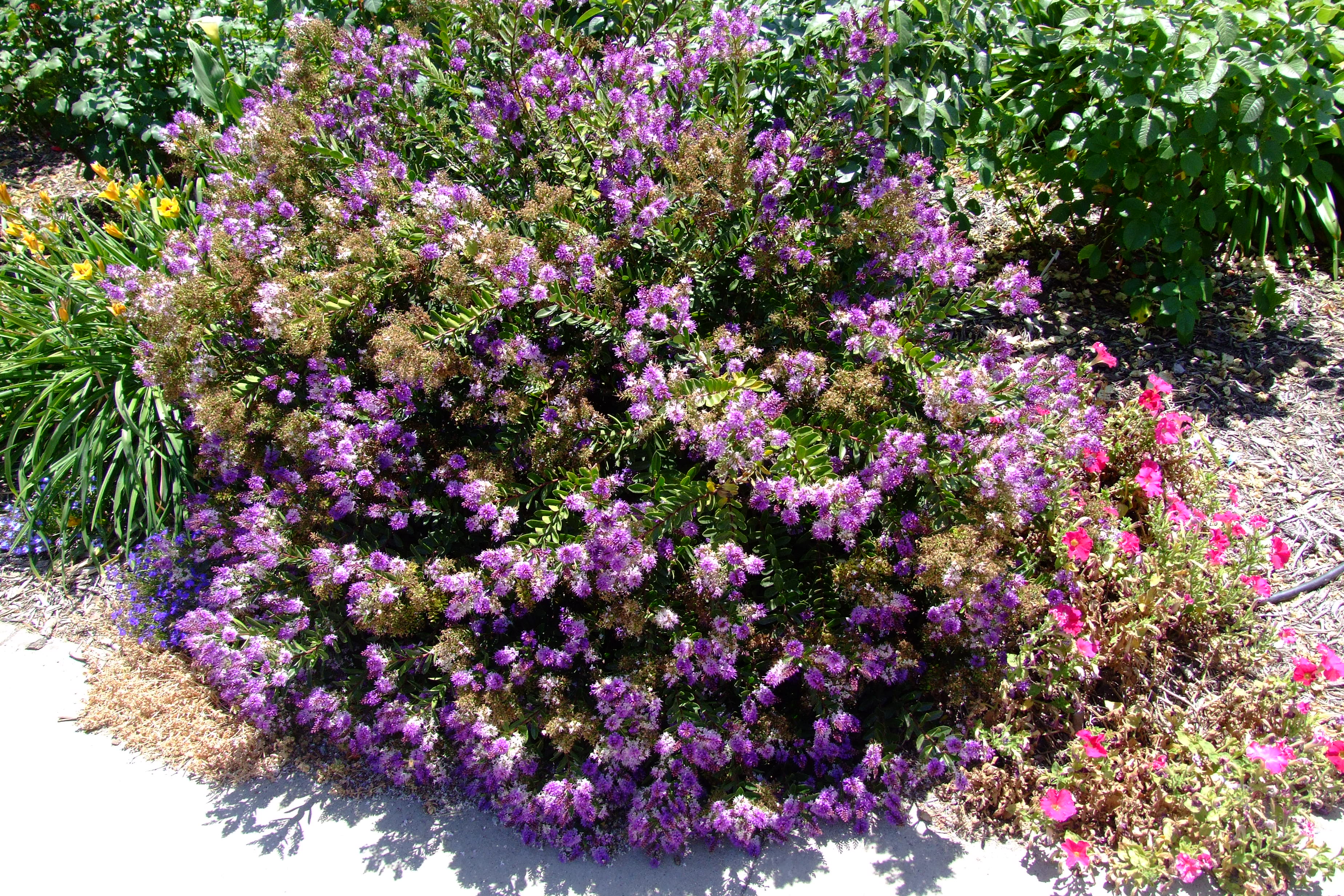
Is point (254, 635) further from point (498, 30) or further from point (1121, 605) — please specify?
point (1121, 605)

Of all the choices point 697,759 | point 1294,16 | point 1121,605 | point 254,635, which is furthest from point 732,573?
point 1294,16

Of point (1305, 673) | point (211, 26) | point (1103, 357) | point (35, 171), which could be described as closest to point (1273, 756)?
point (1305, 673)

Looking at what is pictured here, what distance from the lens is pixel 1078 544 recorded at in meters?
2.75

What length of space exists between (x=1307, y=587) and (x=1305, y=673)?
57 cm

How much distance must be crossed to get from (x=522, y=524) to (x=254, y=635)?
96 cm

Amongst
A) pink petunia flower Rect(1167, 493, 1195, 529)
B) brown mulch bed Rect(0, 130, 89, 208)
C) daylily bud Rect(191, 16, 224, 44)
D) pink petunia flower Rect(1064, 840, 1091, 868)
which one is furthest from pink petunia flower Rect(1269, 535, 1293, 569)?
brown mulch bed Rect(0, 130, 89, 208)

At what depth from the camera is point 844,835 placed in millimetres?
2607

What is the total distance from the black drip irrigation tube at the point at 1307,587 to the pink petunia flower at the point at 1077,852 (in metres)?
1.17

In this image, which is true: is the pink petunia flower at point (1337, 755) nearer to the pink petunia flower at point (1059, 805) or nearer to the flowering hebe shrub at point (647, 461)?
the flowering hebe shrub at point (647, 461)

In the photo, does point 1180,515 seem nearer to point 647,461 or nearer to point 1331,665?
point 1331,665

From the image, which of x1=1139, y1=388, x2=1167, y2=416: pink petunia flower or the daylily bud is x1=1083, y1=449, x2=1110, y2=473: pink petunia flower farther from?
the daylily bud

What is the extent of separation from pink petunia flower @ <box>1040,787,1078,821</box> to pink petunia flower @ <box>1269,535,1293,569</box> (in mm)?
1149

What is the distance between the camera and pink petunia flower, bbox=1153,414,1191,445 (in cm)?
300

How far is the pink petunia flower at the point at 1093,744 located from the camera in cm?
248
